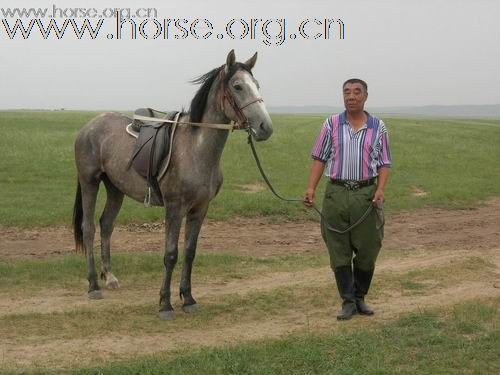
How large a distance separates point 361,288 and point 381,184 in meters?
1.26

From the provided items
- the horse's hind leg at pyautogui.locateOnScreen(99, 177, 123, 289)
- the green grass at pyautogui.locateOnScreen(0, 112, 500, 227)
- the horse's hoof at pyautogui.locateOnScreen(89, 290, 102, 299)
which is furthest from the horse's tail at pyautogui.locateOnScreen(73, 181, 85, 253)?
the green grass at pyautogui.locateOnScreen(0, 112, 500, 227)

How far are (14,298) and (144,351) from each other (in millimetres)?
2846

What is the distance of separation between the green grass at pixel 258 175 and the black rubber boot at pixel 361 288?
748 cm

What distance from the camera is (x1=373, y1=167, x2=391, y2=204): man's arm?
20.8ft

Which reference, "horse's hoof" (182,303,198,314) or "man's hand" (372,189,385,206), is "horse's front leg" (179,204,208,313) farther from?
"man's hand" (372,189,385,206)

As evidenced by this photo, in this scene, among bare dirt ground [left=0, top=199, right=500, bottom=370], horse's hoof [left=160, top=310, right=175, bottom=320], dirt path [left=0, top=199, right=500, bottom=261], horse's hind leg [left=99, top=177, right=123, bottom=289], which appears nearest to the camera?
bare dirt ground [left=0, top=199, right=500, bottom=370]

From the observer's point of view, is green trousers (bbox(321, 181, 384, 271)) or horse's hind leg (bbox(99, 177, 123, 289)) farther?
horse's hind leg (bbox(99, 177, 123, 289))

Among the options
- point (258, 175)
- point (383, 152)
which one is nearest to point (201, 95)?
point (383, 152)

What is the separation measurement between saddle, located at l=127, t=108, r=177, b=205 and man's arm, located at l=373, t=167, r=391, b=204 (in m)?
2.49

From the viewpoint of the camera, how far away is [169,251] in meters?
7.24

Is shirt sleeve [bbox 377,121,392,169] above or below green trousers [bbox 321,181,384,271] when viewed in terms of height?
above

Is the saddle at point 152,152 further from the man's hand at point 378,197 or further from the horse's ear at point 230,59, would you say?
the man's hand at point 378,197

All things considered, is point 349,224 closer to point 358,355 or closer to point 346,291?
point 346,291

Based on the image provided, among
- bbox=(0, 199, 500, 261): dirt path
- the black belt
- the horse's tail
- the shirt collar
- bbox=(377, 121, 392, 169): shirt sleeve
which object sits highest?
the shirt collar
